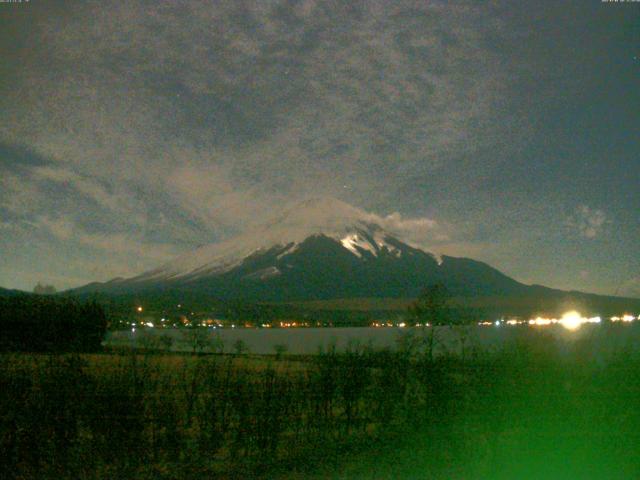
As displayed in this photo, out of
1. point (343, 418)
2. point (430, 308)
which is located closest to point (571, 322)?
point (430, 308)

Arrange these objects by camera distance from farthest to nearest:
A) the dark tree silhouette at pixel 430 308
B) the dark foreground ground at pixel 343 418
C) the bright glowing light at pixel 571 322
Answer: the dark tree silhouette at pixel 430 308 < the bright glowing light at pixel 571 322 < the dark foreground ground at pixel 343 418

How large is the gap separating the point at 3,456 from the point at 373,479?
391 cm

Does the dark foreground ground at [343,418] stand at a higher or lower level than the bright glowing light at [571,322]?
lower

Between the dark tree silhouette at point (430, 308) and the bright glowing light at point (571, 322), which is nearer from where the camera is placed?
the bright glowing light at point (571, 322)

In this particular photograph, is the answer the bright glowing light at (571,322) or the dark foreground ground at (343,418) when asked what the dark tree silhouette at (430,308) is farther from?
the dark foreground ground at (343,418)

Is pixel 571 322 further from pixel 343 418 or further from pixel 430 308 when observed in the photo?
pixel 343 418

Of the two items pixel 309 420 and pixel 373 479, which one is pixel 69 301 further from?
pixel 373 479

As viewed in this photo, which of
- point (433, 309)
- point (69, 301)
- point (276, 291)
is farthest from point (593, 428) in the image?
point (276, 291)

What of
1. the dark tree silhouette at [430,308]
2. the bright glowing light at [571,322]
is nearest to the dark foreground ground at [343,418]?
the bright glowing light at [571,322]

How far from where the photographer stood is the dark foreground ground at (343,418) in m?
7.42

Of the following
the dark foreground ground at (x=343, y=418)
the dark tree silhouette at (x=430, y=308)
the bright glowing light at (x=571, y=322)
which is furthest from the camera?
the dark tree silhouette at (x=430, y=308)

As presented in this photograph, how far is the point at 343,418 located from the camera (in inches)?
418

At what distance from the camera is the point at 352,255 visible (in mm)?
162375

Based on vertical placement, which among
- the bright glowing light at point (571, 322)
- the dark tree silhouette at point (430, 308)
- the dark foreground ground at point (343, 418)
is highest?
the dark tree silhouette at point (430, 308)
